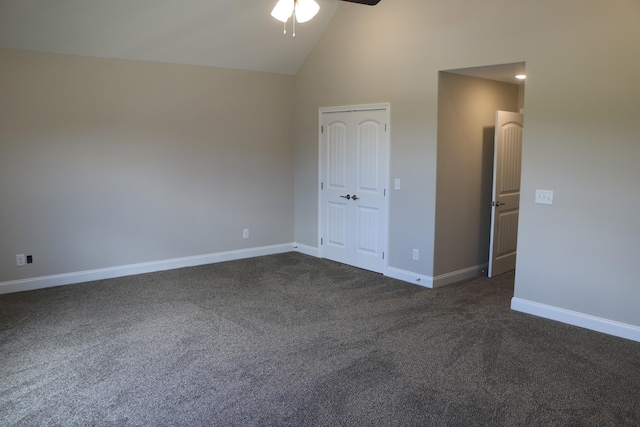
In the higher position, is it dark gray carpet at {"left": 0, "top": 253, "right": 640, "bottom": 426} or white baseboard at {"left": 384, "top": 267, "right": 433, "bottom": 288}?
white baseboard at {"left": 384, "top": 267, "right": 433, "bottom": 288}

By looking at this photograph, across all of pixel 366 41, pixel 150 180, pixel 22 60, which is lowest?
pixel 150 180

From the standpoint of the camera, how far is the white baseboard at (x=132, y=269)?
4977mm

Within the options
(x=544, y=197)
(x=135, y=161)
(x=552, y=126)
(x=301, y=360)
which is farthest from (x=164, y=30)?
(x=544, y=197)

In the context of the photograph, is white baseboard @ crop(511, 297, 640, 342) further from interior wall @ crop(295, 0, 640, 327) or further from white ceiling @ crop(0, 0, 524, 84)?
white ceiling @ crop(0, 0, 524, 84)

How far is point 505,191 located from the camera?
18.1ft

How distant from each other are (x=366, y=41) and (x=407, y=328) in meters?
3.30

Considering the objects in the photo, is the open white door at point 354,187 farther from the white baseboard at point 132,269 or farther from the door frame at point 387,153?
the white baseboard at point 132,269

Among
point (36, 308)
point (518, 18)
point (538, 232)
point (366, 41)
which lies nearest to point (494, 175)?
point (538, 232)

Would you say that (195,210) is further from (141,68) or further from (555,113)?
(555,113)

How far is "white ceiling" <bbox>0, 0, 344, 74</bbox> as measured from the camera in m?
4.46

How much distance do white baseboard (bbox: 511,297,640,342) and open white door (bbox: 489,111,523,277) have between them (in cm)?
108

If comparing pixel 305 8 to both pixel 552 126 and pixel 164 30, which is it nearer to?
pixel 164 30

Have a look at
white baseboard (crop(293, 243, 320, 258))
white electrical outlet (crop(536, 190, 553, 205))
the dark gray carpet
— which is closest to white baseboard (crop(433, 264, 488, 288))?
the dark gray carpet

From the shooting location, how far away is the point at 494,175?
5270 millimetres
